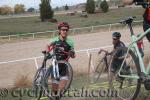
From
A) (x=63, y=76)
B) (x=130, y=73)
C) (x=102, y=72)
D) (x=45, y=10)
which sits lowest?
(x=45, y=10)

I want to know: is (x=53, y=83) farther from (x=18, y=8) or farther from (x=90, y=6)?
(x=18, y=8)

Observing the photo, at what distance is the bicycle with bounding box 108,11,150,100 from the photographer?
217 inches

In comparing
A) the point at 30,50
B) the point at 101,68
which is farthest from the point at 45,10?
the point at 101,68

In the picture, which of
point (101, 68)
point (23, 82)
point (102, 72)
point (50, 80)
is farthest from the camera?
point (23, 82)

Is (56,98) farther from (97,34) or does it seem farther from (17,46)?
(97,34)

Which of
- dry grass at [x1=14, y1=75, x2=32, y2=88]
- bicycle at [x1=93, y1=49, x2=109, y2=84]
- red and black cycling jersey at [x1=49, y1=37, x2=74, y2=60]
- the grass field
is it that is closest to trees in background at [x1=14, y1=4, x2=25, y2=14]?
the grass field

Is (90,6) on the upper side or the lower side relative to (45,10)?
lower

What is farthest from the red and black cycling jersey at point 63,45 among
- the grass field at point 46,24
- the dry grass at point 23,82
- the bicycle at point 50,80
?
the grass field at point 46,24

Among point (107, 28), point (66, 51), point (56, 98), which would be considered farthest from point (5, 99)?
point (107, 28)

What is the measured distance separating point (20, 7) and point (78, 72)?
130 meters

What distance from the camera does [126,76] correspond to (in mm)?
5914

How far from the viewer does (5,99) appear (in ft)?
32.2

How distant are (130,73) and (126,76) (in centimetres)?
7

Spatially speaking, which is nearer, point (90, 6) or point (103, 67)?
point (103, 67)
